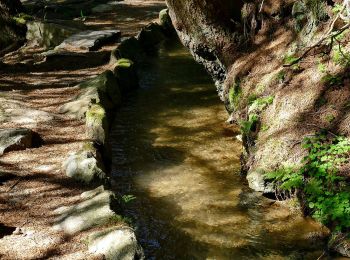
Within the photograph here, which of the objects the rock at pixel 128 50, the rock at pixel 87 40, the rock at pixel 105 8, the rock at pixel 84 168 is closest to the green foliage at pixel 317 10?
the rock at pixel 84 168

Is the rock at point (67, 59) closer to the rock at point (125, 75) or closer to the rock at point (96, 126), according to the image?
the rock at point (125, 75)

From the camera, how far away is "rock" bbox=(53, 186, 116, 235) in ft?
16.4

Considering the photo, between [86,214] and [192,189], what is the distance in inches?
87.4

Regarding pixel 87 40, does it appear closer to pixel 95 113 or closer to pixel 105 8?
pixel 95 113

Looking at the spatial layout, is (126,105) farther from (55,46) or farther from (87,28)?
(87,28)

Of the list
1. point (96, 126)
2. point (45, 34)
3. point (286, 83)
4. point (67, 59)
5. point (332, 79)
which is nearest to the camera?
point (332, 79)

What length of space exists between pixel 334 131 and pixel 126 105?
6.11 metres

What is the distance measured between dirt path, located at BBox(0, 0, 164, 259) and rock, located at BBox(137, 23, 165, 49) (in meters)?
3.80

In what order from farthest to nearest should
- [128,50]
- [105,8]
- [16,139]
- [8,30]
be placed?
[105,8] → [8,30] → [128,50] → [16,139]

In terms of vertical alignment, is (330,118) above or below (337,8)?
below

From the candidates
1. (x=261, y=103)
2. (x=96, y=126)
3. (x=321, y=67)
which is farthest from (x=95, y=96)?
(x=321, y=67)

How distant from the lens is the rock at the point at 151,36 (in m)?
16.0

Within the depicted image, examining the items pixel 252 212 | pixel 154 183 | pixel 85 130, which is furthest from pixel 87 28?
pixel 252 212

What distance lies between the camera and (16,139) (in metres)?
7.02
